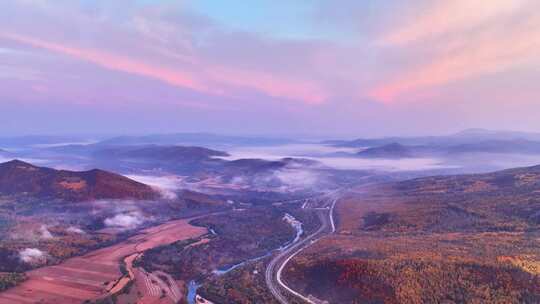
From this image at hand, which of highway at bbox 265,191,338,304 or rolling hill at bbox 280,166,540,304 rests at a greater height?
rolling hill at bbox 280,166,540,304

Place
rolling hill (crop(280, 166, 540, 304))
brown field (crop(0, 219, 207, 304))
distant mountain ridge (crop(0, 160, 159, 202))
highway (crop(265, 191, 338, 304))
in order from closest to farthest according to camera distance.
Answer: rolling hill (crop(280, 166, 540, 304)) < brown field (crop(0, 219, 207, 304)) < highway (crop(265, 191, 338, 304)) < distant mountain ridge (crop(0, 160, 159, 202))

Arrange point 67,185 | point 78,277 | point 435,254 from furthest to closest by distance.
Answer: point 67,185 → point 78,277 → point 435,254

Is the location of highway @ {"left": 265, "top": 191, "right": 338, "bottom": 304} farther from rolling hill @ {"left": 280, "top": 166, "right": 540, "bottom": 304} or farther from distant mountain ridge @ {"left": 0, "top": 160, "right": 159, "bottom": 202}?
distant mountain ridge @ {"left": 0, "top": 160, "right": 159, "bottom": 202}

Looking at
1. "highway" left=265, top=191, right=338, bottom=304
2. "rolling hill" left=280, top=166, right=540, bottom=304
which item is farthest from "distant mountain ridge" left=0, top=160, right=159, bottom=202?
"rolling hill" left=280, top=166, right=540, bottom=304

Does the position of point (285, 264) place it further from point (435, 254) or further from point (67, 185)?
point (67, 185)

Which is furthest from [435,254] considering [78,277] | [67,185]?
[67,185]
